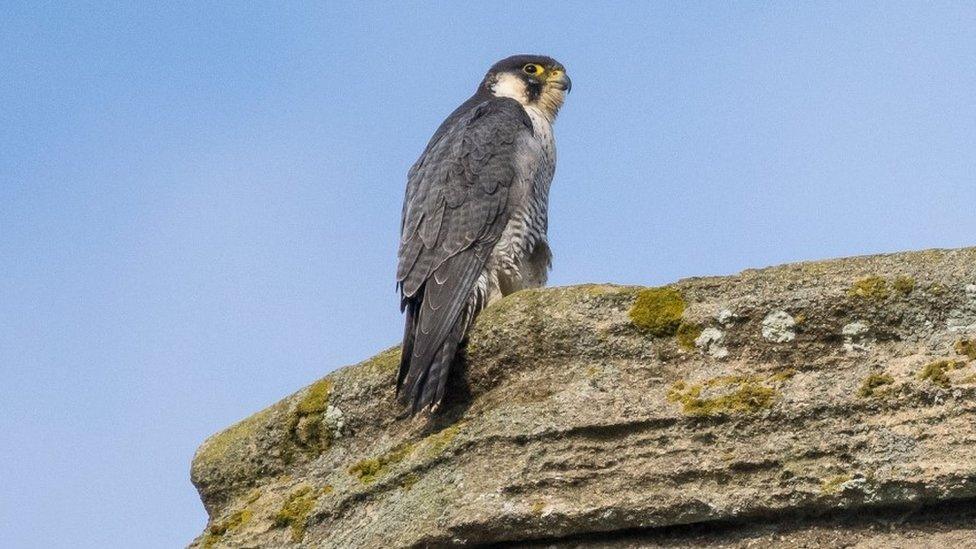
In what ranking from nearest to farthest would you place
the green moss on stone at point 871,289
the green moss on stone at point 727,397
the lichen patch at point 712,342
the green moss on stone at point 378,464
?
1. the green moss on stone at point 727,397
2. the green moss on stone at point 871,289
3. the lichen patch at point 712,342
4. the green moss on stone at point 378,464

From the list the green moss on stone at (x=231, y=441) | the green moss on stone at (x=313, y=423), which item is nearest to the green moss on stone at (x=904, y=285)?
the green moss on stone at (x=313, y=423)

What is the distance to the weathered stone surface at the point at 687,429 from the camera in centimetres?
354

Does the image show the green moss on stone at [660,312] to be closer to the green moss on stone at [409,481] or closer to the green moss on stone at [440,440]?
the green moss on stone at [440,440]

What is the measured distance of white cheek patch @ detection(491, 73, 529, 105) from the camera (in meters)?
8.09

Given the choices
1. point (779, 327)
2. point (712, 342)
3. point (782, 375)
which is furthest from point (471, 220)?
point (782, 375)

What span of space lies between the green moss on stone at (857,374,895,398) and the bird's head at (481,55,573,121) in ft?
14.9

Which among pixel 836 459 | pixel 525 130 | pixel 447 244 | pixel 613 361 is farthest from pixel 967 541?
pixel 525 130

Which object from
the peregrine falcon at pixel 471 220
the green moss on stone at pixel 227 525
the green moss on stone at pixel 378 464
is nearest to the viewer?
the green moss on stone at pixel 378 464

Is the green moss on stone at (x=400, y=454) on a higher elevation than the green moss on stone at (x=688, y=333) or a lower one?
lower

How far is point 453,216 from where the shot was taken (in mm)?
6215

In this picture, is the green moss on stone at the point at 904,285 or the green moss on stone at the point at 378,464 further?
the green moss on stone at the point at 378,464

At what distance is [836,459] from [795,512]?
0.17 m

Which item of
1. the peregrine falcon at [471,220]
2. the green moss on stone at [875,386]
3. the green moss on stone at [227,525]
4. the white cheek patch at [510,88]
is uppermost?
the white cheek patch at [510,88]

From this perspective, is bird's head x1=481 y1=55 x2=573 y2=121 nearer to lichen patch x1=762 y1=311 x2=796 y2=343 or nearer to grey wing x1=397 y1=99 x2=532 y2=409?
grey wing x1=397 y1=99 x2=532 y2=409
